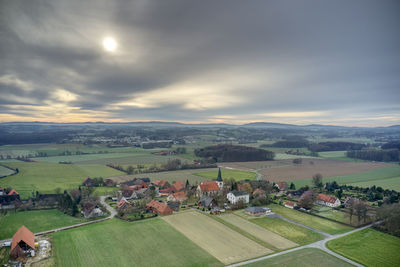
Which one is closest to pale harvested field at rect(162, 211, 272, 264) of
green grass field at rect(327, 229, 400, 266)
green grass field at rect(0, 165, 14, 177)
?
green grass field at rect(327, 229, 400, 266)

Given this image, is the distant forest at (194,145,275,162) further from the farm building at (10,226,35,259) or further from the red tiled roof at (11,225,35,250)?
the farm building at (10,226,35,259)

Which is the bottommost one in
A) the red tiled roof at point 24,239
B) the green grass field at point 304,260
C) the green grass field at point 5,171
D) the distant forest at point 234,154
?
the green grass field at point 304,260

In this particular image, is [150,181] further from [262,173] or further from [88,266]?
[88,266]

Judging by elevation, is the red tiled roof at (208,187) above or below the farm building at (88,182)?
above

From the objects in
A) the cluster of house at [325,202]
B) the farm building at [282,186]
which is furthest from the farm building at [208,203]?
the farm building at [282,186]

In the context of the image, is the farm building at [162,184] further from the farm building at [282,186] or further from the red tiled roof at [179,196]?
the farm building at [282,186]

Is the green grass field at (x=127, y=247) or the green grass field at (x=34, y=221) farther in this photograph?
the green grass field at (x=34, y=221)

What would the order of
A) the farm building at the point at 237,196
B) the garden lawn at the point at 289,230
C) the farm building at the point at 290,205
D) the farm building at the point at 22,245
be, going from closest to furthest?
the farm building at the point at 22,245 < the garden lawn at the point at 289,230 < the farm building at the point at 290,205 < the farm building at the point at 237,196

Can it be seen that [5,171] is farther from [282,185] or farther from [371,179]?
[371,179]
